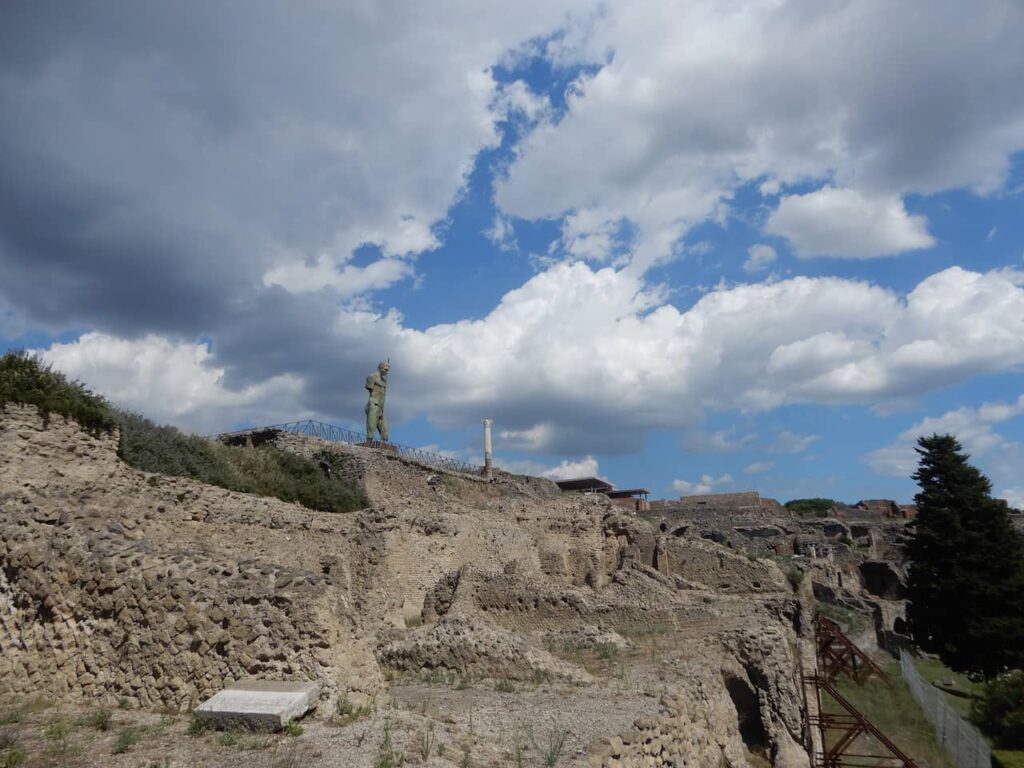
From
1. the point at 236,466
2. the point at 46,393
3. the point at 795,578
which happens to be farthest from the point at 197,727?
the point at 795,578

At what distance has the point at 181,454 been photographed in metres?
17.0

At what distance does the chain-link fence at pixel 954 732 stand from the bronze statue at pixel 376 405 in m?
19.2

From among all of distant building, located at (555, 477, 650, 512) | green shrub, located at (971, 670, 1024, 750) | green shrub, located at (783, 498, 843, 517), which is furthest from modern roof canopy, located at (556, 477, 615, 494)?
green shrub, located at (971, 670, 1024, 750)

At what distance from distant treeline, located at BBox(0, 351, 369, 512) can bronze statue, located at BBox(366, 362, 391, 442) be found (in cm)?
426

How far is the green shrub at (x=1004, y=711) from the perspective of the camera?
1736 cm

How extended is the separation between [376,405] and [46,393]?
1731 cm

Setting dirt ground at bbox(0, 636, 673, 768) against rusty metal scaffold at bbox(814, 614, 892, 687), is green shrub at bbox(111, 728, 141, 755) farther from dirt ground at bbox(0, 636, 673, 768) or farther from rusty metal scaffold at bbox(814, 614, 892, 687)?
rusty metal scaffold at bbox(814, 614, 892, 687)

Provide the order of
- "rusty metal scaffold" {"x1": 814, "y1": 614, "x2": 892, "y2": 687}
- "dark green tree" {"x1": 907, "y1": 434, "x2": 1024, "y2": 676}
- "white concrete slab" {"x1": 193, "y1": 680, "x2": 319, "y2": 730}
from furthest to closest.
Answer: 1. "dark green tree" {"x1": 907, "y1": 434, "x2": 1024, "y2": 676}
2. "rusty metal scaffold" {"x1": 814, "y1": 614, "x2": 892, "y2": 687}
3. "white concrete slab" {"x1": 193, "y1": 680, "x2": 319, "y2": 730}

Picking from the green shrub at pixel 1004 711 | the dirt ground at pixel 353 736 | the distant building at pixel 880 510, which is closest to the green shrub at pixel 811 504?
the distant building at pixel 880 510

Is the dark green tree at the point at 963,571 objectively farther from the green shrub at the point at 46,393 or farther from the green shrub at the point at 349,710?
the green shrub at the point at 46,393

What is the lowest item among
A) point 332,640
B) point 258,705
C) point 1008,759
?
point 1008,759

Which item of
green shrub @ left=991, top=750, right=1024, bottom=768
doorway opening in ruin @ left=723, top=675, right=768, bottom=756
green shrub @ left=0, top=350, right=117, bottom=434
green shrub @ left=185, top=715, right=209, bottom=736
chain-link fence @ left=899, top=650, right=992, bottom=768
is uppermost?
green shrub @ left=0, top=350, right=117, bottom=434

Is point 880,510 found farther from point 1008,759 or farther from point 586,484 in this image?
point 1008,759

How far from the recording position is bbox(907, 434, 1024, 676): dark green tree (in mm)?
27469
